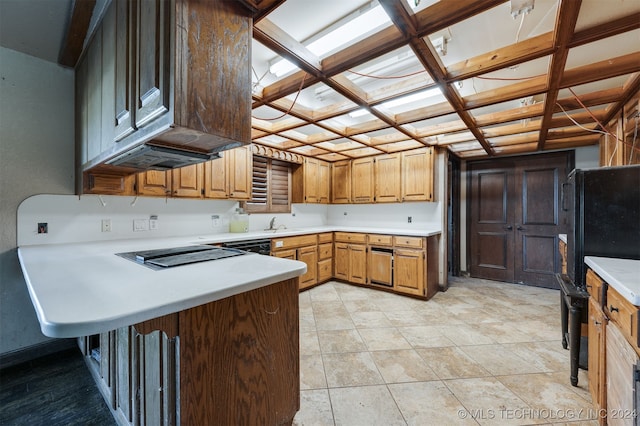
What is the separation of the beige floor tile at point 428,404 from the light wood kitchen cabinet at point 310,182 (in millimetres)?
3268

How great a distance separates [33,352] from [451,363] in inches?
141

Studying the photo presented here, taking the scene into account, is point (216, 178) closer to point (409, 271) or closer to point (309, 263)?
point (309, 263)

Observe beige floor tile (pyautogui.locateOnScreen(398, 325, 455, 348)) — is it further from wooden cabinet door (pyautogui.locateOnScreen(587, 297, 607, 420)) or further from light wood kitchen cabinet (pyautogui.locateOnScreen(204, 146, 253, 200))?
light wood kitchen cabinet (pyautogui.locateOnScreen(204, 146, 253, 200))

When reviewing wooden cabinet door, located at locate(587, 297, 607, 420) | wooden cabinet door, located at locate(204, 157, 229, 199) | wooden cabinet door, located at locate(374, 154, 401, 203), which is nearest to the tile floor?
wooden cabinet door, located at locate(587, 297, 607, 420)

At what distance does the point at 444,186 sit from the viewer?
4086 millimetres

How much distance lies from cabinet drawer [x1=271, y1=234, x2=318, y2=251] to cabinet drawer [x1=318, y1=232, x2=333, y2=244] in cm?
10

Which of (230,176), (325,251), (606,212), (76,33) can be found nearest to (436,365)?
(606,212)

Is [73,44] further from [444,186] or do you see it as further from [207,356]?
[444,186]

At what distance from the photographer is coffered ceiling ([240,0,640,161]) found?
1411mm

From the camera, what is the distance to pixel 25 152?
7.39 feet

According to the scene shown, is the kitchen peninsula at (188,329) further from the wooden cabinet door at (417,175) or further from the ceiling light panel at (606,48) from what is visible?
the wooden cabinet door at (417,175)

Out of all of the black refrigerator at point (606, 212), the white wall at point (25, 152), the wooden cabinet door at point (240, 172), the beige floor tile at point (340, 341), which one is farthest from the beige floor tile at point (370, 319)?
the white wall at point (25, 152)

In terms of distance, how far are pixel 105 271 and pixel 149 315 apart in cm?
70

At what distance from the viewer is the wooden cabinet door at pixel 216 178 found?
3109 mm
